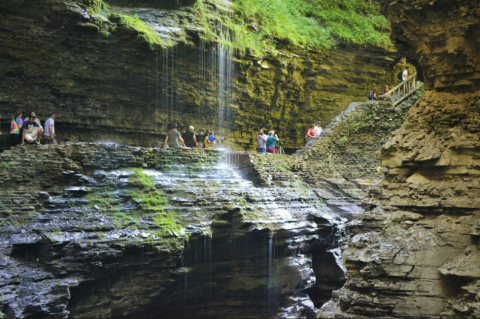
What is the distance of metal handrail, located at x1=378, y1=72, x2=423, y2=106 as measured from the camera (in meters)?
24.4

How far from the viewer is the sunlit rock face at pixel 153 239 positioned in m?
11.3

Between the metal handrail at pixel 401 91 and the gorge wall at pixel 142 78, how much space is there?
331 centimetres

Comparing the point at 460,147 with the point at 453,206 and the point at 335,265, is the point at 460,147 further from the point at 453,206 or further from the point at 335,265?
the point at 335,265

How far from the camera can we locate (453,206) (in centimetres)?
769

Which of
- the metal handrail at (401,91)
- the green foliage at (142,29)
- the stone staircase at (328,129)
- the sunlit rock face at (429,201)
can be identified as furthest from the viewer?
the metal handrail at (401,91)

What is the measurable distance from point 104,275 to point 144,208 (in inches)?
83.8

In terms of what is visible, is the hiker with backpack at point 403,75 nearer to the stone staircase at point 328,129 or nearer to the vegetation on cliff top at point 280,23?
the vegetation on cliff top at point 280,23

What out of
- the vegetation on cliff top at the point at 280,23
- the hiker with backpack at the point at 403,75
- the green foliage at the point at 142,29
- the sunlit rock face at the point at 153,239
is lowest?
the sunlit rock face at the point at 153,239

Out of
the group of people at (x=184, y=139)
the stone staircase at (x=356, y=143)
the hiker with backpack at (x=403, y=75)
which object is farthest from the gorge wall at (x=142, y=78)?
the hiker with backpack at (x=403, y=75)

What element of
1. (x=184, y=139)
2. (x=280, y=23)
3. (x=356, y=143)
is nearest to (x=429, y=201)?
(x=184, y=139)

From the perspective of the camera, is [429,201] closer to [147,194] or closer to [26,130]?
[147,194]

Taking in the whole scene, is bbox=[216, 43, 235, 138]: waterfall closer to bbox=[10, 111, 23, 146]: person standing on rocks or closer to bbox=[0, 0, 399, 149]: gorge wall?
bbox=[0, 0, 399, 149]: gorge wall

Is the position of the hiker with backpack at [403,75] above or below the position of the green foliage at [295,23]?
below

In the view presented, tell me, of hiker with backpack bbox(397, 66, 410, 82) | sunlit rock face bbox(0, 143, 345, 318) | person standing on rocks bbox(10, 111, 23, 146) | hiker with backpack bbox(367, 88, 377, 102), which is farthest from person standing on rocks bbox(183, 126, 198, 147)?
hiker with backpack bbox(397, 66, 410, 82)
